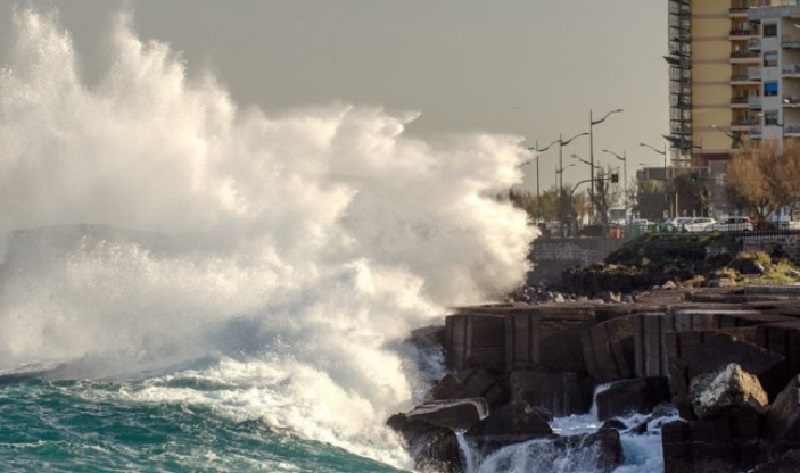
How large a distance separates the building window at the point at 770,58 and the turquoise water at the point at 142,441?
6641 centimetres

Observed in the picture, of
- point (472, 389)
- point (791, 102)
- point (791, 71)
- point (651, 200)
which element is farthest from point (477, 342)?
point (651, 200)

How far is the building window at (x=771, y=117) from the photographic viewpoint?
290 ft

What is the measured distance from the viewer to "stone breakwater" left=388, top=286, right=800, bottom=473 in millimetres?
20375

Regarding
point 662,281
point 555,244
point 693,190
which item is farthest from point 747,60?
point 662,281

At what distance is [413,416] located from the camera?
76.2 ft

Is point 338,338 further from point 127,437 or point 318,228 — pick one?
point 318,228

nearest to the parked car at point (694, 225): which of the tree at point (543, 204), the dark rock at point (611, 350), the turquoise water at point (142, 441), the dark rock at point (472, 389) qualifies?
the tree at point (543, 204)

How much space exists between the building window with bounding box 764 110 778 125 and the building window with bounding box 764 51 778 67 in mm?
2337

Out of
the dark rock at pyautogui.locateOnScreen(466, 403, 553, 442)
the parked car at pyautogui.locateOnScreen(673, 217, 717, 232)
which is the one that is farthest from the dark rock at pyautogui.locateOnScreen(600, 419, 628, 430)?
the parked car at pyautogui.locateOnScreen(673, 217, 717, 232)

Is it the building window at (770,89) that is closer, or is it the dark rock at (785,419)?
the dark rock at (785,419)

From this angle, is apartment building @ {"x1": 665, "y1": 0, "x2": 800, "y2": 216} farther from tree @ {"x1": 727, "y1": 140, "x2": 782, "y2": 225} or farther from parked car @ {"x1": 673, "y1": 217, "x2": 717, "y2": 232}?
tree @ {"x1": 727, "y1": 140, "x2": 782, "y2": 225}

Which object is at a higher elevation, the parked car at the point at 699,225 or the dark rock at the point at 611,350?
the parked car at the point at 699,225

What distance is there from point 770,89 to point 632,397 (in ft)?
217

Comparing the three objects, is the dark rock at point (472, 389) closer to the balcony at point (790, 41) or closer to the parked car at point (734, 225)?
the parked car at point (734, 225)
